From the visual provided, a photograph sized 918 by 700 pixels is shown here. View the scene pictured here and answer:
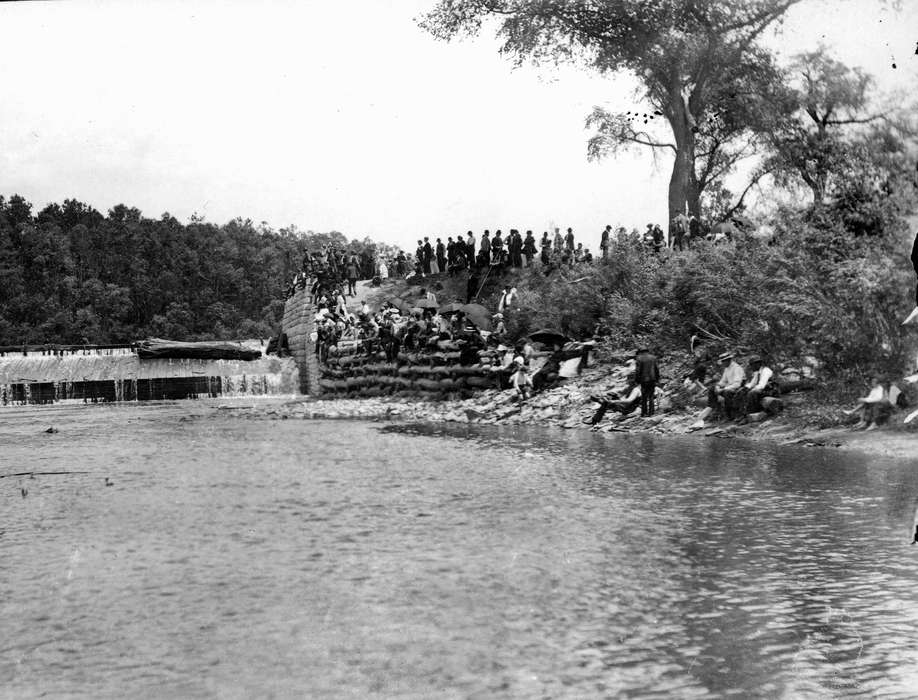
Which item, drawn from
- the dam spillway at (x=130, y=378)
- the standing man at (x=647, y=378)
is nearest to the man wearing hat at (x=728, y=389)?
the standing man at (x=647, y=378)

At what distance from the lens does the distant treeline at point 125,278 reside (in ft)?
226

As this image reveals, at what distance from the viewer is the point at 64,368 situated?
121ft

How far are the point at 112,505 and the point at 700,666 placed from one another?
6964mm

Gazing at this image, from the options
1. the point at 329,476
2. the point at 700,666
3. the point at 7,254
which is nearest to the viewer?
the point at 700,666

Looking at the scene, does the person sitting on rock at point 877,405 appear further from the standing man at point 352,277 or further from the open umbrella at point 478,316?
the standing man at point 352,277

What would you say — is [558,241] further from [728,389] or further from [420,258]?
[728,389]

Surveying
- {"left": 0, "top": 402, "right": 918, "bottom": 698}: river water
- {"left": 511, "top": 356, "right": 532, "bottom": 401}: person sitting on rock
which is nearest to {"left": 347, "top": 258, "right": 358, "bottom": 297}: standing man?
{"left": 511, "top": 356, "right": 532, "bottom": 401}: person sitting on rock

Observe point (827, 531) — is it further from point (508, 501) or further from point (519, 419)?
point (519, 419)

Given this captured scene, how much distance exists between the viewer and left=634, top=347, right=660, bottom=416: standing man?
17675 mm

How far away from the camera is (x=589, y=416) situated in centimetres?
1872

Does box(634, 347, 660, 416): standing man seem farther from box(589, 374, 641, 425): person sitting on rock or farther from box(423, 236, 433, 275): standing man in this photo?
box(423, 236, 433, 275): standing man

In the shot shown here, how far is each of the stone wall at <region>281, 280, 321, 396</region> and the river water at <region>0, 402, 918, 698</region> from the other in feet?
72.1

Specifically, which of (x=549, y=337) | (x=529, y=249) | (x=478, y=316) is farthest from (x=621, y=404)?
(x=529, y=249)

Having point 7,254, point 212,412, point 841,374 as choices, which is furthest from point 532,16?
point 7,254
